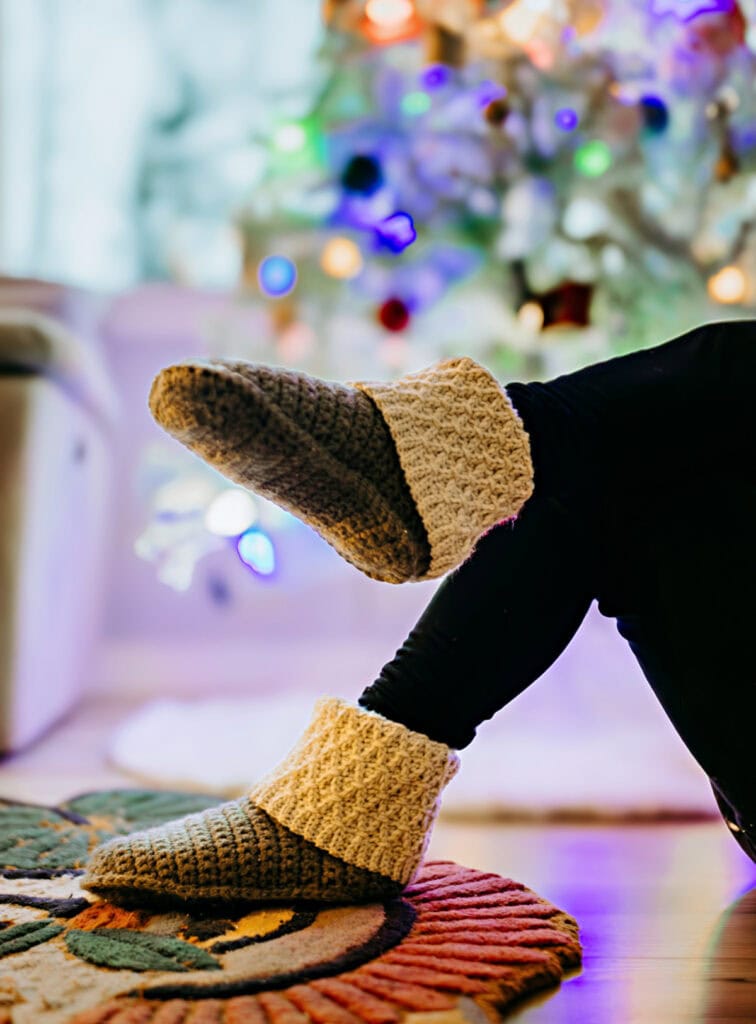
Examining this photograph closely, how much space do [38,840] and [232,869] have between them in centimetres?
28

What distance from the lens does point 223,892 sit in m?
0.61

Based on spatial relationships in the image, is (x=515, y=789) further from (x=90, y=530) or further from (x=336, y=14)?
(x=336, y=14)

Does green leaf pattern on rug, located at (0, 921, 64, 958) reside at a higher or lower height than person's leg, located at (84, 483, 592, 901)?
lower

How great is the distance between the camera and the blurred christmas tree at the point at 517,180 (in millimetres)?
1332

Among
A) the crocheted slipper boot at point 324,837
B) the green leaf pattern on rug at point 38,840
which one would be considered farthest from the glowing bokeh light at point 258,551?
the crocheted slipper boot at point 324,837

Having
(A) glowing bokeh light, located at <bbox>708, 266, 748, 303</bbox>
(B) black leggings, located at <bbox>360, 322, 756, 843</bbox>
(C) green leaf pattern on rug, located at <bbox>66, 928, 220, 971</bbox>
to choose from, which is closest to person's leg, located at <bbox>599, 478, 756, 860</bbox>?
(B) black leggings, located at <bbox>360, 322, 756, 843</bbox>

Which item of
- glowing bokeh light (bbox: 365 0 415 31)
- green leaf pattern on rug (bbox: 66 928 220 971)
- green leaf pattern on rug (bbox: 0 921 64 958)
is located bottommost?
green leaf pattern on rug (bbox: 0 921 64 958)

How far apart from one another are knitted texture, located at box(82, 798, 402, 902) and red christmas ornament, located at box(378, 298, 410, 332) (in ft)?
3.23

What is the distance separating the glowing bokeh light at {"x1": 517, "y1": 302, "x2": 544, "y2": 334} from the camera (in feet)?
4.57

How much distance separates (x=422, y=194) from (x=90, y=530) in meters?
0.78

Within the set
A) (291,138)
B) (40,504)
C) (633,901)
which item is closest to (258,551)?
(40,504)

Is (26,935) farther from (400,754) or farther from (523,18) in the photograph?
(523,18)

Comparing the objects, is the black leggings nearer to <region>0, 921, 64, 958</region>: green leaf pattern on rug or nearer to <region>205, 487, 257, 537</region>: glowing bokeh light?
<region>0, 921, 64, 958</region>: green leaf pattern on rug

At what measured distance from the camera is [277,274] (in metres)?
1.51
